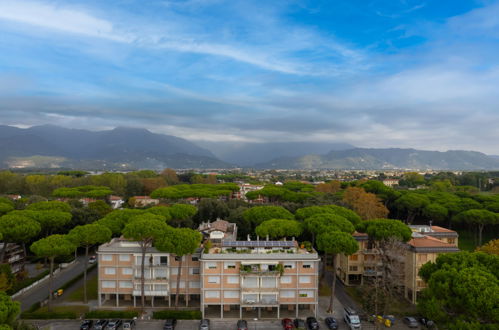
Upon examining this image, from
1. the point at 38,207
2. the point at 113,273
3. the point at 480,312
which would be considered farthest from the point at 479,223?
the point at 38,207

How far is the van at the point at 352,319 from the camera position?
92.3ft

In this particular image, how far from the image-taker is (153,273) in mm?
32312

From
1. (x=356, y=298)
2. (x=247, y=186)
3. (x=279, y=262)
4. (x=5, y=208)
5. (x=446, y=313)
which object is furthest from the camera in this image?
(x=247, y=186)

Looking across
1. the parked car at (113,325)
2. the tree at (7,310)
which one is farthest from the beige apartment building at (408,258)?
the tree at (7,310)

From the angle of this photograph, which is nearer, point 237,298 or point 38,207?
point 237,298

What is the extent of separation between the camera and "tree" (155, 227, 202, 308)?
29812mm

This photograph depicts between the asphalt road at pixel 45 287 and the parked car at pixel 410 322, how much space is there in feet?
128

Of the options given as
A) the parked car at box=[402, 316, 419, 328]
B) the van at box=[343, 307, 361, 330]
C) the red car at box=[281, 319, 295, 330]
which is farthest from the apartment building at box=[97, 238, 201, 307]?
the parked car at box=[402, 316, 419, 328]

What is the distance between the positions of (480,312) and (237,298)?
64.6 feet

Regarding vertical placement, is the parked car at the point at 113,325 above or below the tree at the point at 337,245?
below

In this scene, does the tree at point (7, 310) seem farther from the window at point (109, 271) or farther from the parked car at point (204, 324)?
the parked car at point (204, 324)

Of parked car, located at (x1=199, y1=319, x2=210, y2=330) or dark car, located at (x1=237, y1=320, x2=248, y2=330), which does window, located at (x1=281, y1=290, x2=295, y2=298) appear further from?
parked car, located at (x1=199, y1=319, x2=210, y2=330)

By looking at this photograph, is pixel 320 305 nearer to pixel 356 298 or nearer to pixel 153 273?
pixel 356 298

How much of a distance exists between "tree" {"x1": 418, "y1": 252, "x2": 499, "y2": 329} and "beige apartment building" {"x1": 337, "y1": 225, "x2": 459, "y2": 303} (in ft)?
27.1
